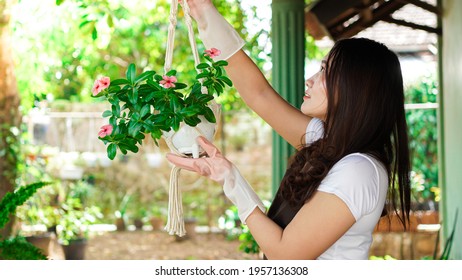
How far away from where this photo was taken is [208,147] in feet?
4.61

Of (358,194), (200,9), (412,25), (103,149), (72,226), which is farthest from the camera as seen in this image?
(103,149)

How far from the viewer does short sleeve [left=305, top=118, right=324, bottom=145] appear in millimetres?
1674

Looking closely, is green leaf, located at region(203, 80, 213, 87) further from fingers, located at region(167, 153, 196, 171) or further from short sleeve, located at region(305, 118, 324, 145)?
short sleeve, located at region(305, 118, 324, 145)

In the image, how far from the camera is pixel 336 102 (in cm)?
141

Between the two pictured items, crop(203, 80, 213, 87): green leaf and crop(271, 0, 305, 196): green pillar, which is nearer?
crop(203, 80, 213, 87): green leaf

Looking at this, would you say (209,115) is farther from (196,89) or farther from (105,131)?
(105,131)

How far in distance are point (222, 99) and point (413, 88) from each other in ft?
7.40

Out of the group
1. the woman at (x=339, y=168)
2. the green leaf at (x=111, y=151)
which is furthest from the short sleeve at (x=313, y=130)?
the green leaf at (x=111, y=151)

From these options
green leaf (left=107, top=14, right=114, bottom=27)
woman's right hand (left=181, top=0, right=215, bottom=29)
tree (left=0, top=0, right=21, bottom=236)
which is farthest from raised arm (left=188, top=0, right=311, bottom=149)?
tree (left=0, top=0, right=21, bottom=236)

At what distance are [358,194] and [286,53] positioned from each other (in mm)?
2335

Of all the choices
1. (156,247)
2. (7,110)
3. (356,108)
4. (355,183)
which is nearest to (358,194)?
(355,183)

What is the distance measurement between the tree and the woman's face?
3399mm
